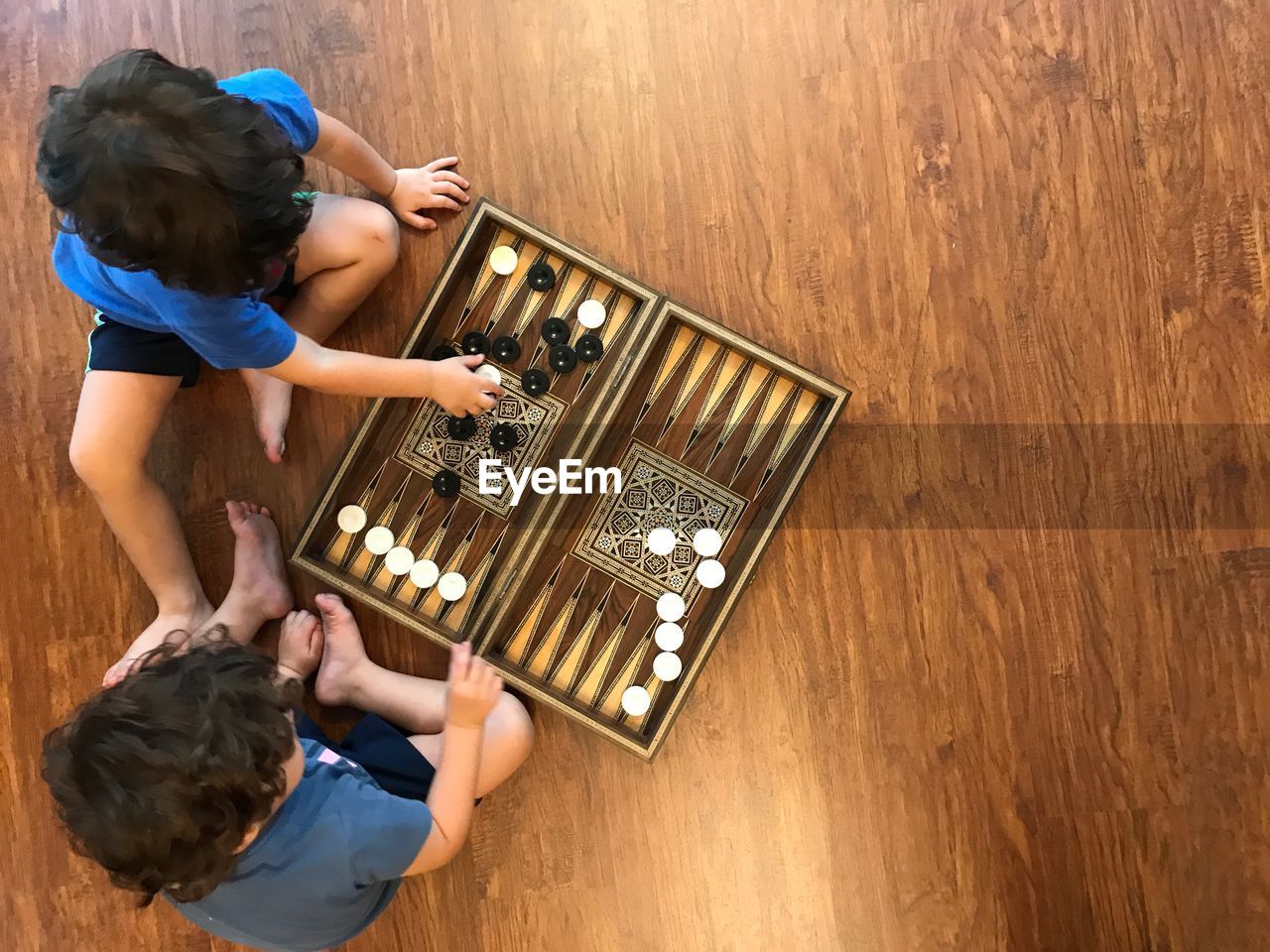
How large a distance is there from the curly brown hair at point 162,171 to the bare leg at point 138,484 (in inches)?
17.0

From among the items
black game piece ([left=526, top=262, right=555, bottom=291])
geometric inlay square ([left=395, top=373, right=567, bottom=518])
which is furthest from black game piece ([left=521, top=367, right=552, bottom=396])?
black game piece ([left=526, top=262, right=555, bottom=291])

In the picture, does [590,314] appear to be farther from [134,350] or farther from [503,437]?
[134,350]

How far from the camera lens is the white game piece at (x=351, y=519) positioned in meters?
1.31

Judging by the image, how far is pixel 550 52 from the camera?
1.42 meters

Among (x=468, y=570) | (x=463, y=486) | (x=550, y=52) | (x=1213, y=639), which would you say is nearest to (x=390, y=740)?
(x=468, y=570)

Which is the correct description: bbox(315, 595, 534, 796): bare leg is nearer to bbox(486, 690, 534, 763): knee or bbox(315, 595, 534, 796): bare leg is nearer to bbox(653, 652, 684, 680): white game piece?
bbox(486, 690, 534, 763): knee

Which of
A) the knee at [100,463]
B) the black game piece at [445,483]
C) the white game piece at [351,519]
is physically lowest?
the knee at [100,463]

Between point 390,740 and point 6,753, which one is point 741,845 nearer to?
point 390,740

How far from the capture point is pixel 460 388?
122 cm

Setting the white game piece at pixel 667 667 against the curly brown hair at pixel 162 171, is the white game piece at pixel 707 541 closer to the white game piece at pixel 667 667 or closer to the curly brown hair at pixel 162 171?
the white game piece at pixel 667 667

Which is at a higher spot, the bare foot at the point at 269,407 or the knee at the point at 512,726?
the bare foot at the point at 269,407

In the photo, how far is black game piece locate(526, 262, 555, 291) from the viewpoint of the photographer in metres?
1.31

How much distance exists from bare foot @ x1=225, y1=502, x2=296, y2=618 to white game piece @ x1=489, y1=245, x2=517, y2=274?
55cm

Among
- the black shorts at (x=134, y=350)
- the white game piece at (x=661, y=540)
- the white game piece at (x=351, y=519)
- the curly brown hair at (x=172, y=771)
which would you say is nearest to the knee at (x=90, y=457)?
the black shorts at (x=134, y=350)
